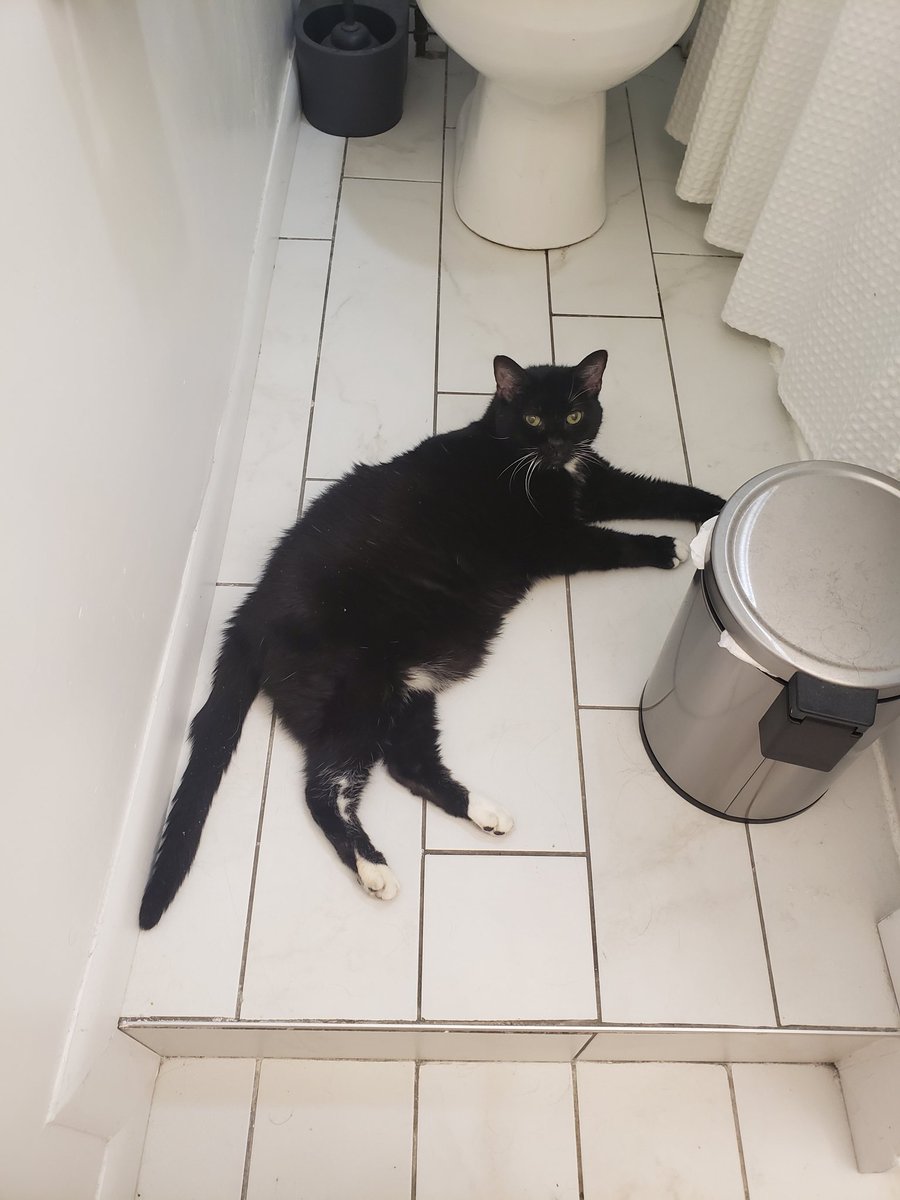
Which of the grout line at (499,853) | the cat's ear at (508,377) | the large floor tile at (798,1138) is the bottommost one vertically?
the large floor tile at (798,1138)

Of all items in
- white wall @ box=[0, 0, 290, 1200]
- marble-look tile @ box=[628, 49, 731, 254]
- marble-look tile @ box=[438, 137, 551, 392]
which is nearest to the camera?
white wall @ box=[0, 0, 290, 1200]

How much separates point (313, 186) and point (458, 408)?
71 cm

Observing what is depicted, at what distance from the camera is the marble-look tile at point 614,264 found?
180cm

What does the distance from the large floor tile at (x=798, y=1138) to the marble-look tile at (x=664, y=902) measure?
4.4 inches

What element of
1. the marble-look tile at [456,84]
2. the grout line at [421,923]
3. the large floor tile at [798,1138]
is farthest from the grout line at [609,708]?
the marble-look tile at [456,84]

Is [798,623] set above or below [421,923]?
above

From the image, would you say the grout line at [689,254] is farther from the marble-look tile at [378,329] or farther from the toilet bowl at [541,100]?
the marble-look tile at [378,329]

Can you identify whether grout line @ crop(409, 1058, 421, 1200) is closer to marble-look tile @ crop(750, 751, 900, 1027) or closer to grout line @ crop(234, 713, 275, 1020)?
grout line @ crop(234, 713, 275, 1020)

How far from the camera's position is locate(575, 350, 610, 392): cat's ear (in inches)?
53.2

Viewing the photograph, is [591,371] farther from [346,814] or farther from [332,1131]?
[332,1131]

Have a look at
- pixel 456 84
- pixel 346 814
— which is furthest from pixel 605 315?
pixel 346 814

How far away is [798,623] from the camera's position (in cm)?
93

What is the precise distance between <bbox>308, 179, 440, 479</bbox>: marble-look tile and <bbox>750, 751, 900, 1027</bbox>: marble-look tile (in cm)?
88

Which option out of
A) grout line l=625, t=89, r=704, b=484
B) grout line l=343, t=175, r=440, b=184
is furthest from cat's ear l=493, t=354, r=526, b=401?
grout line l=343, t=175, r=440, b=184
